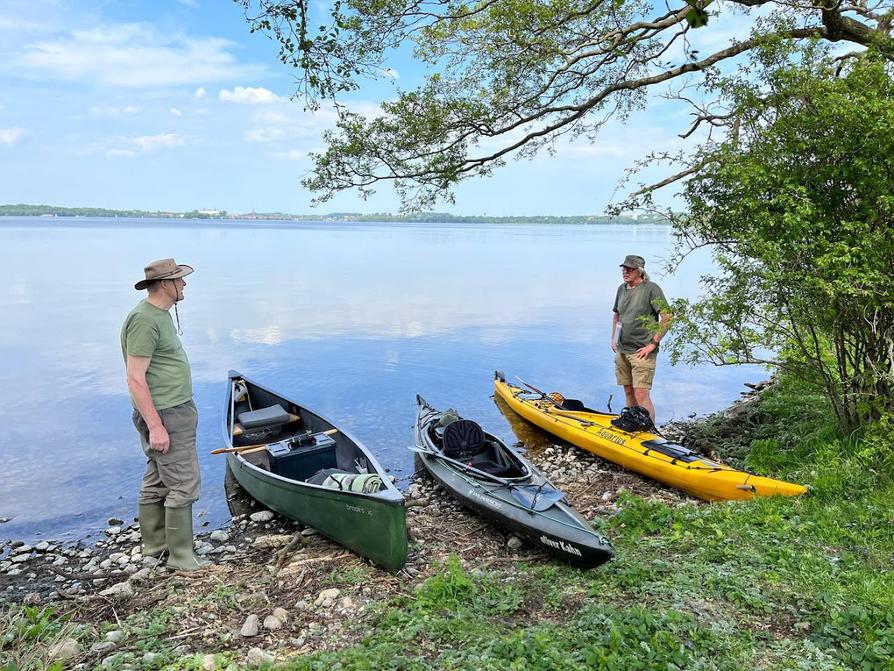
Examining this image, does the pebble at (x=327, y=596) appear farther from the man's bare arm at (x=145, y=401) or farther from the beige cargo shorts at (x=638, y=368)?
the beige cargo shorts at (x=638, y=368)

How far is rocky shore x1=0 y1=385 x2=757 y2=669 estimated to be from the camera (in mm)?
4465

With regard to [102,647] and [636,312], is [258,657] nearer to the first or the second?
[102,647]

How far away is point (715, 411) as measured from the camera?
13.1 m

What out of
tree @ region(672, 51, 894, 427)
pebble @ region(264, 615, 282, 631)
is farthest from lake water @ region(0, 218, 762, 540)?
pebble @ region(264, 615, 282, 631)

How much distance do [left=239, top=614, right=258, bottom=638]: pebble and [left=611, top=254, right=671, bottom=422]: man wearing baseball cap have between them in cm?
586

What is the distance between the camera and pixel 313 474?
7.69m

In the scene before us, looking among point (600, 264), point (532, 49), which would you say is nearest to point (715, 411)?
point (532, 49)

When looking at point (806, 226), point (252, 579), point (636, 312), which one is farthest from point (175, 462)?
point (806, 226)

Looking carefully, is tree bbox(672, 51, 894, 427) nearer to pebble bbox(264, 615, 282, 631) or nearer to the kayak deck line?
the kayak deck line

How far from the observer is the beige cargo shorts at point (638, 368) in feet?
29.5

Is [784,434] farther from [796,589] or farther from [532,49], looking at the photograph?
[532,49]

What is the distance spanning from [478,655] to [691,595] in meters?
1.58

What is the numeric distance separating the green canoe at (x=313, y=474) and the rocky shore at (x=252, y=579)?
0.92 feet

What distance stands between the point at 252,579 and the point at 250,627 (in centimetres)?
110
